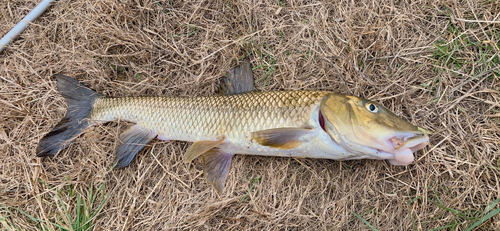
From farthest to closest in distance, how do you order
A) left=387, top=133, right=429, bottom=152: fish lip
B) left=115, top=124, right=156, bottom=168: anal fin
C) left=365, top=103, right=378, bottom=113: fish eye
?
left=115, top=124, right=156, bottom=168: anal fin < left=365, top=103, right=378, bottom=113: fish eye < left=387, top=133, right=429, bottom=152: fish lip

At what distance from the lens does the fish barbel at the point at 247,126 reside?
1.77m

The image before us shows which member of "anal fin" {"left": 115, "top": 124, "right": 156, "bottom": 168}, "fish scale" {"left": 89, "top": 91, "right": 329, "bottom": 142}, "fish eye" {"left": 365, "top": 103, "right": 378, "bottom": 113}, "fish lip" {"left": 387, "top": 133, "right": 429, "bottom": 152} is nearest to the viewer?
"fish lip" {"left": 387, "top": 133, "right": 429, "bottom": 152}

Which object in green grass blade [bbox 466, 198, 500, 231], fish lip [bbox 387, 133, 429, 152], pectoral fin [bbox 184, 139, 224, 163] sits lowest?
green grass blade [bbox 466, 198, 500, 231]

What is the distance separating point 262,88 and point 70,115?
5.82 feet

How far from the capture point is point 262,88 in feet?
8.07

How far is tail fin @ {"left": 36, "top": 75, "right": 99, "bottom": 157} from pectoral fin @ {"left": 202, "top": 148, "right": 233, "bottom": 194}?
1181 mm

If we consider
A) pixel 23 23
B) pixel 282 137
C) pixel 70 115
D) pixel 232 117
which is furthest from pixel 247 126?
pixel 23 23

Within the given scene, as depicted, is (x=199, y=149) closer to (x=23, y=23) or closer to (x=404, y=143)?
(x=404, y=143)

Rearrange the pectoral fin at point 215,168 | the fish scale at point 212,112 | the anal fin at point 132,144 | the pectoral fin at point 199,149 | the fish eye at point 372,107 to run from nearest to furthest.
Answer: the fish eye at point 372,107, the fish scale at point 212,112, the pectoral fin at point 199,149, the pectoral fin at point 215,168, the anal fin at point 132,144

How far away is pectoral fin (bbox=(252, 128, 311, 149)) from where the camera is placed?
1.86 metres

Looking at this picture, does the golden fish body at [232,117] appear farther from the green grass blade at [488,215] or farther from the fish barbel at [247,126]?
the green grass blade at [488,215]

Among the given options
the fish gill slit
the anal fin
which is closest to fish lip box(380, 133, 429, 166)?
the fish gill slit

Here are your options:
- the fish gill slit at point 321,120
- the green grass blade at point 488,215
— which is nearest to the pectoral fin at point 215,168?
the fish gill slit at point 321,120

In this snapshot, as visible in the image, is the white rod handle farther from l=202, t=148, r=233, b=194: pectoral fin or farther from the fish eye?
the fish eye
